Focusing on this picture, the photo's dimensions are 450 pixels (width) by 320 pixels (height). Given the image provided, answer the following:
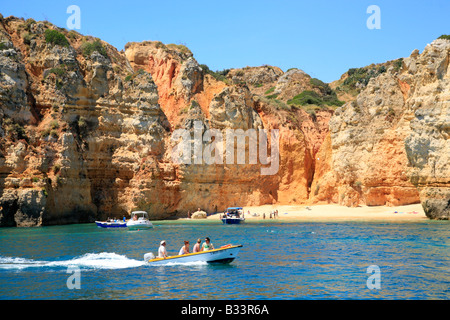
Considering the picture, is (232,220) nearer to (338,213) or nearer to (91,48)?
(338,213)

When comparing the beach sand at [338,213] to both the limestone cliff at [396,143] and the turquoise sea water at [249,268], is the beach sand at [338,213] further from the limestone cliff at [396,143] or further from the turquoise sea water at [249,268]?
the turquoise sea water at [249,268]

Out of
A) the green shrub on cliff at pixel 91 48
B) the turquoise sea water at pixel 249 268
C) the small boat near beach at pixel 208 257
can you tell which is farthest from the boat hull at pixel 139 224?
the green shrub on cliff at pixel 91 48

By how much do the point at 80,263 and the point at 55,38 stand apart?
3854 centimetres

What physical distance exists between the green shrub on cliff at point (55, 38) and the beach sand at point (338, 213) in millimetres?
27566

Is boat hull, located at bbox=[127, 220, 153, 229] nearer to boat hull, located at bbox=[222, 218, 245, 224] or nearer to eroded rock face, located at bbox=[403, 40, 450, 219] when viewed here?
boat hull, located at bbox=[222, 218, 245, 224]

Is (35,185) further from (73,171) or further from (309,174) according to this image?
(309,174)

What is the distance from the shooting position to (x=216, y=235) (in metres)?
35.9

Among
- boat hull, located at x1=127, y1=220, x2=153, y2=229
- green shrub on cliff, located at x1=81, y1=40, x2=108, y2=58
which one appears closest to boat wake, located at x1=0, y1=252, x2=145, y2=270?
boat hull, located at x1=127, y1=220, x2=153, y2=229

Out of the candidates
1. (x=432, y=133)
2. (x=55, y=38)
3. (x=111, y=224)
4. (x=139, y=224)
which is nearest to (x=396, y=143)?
(x=432, y=133)

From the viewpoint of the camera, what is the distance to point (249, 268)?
21.6 m

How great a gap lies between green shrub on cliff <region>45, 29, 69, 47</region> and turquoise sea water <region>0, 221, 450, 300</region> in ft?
90.9

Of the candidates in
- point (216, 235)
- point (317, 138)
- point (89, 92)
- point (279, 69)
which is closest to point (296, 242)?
point (216, 235)

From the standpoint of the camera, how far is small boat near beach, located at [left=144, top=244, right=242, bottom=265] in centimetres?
2216

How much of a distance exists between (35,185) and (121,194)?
438 inches
